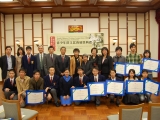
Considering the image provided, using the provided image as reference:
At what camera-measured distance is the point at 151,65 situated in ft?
16.6

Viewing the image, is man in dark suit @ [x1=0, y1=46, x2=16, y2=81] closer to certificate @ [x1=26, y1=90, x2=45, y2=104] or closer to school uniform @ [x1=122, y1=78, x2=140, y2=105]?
certificate @ [x1=26, y1=90, x2=45, y2=104]

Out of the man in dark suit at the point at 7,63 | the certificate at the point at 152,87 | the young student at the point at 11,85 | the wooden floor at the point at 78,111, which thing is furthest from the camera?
the man in dark suit at the point at 7,63

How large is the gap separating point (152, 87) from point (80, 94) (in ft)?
5.85

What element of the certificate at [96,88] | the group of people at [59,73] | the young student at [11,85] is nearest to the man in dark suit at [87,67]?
the group of people at [59,73]

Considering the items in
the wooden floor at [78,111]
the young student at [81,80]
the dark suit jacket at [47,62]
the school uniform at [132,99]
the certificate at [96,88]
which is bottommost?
the wooden floor at [78,111]

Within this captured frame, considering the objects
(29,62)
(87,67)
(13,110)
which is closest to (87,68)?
(87,67)

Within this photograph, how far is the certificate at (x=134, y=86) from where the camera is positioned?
457 cm

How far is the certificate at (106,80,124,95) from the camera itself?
4551 mm

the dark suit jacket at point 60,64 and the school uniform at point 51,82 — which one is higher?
the dark suit jacket at point 60,64

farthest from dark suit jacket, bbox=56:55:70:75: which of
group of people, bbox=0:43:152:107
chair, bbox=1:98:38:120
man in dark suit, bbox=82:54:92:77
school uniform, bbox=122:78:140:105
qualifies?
chair, bbox=1:98:38:120

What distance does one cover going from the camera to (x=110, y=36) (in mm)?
8750

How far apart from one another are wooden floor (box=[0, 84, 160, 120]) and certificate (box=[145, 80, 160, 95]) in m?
0.42

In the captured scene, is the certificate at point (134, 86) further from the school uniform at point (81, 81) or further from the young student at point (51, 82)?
the young student at point (51, 82)

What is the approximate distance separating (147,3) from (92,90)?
5.04 meters
